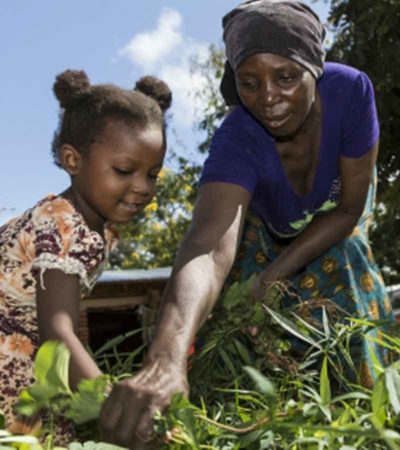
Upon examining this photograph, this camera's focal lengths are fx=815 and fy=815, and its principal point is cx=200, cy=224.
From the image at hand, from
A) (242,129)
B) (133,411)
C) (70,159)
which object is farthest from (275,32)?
(133,411)

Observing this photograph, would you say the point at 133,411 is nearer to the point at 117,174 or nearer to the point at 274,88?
the point at 117,174

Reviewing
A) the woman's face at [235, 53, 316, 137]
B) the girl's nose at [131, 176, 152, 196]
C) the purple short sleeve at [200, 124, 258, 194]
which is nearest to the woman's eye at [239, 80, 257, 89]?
A: the woman's face at [235, 53, 316, 137]

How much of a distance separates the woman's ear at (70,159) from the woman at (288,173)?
38 centimetres

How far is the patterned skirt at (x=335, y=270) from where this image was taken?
109 inches

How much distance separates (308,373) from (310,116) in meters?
1.29

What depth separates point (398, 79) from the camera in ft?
30.3

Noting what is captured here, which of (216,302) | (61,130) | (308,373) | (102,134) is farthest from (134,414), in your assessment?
(61,130)

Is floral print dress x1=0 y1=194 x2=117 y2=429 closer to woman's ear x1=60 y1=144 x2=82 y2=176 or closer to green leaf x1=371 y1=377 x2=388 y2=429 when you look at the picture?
woman's ear x1=60 y1=144 x2=82 y2=176

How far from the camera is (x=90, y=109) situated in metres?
2.50

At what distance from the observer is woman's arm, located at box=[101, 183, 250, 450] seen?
1.17m

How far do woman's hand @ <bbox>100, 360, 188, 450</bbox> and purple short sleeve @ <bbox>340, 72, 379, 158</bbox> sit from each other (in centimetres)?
170

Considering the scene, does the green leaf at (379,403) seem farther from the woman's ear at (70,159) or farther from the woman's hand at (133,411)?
the woman's ear at (70,159)

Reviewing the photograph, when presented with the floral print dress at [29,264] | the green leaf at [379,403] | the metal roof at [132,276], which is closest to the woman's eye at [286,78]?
the floral print dress at [29,264]

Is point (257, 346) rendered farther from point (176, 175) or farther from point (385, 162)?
point (176, 175)
